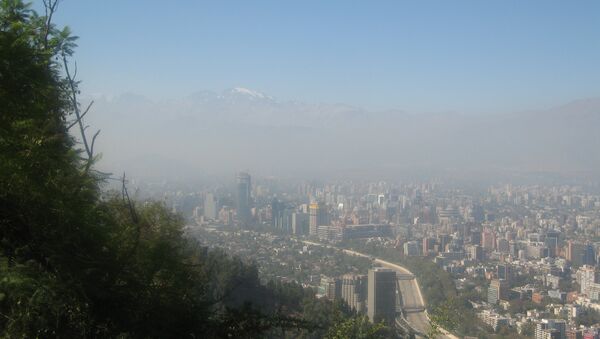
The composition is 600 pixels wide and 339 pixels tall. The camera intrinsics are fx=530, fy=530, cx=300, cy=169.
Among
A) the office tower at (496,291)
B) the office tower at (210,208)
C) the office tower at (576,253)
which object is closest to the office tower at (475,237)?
the office tower at (576,253)

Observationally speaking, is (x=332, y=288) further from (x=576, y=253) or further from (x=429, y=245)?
(x=576, y=253)

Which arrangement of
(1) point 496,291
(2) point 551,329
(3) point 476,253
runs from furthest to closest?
(3) point 476,253, (1) point 496,291, (2) point 551,329

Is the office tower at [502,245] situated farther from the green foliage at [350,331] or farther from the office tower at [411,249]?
the green foliage at [350,331]

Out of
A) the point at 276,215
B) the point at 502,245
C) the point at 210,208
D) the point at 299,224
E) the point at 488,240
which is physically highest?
the point at 210,208

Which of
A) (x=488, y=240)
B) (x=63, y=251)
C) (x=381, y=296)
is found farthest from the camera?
(x=488, y=240)

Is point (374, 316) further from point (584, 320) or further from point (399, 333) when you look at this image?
point (584, 320)

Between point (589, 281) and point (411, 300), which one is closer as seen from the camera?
point (411, 300)

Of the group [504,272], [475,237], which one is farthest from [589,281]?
[475,237]

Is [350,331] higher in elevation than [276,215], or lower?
higher
